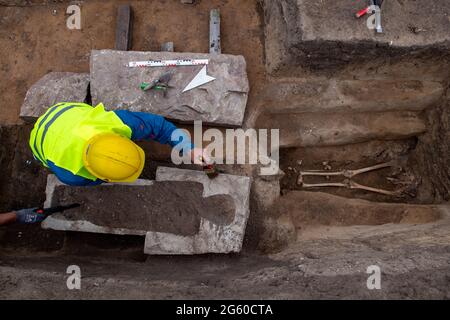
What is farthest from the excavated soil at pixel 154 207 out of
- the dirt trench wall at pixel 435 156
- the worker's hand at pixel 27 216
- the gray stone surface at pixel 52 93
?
the dirt trench wall at pixel 435 156

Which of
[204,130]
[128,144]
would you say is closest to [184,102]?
[204,130]

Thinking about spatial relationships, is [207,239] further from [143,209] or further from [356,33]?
[356,33]

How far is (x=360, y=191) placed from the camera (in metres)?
4.61

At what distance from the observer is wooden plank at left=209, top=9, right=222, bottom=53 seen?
416 cm

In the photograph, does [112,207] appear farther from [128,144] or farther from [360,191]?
[360,191]

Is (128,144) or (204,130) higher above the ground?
(204,130)

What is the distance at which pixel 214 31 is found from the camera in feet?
13.8

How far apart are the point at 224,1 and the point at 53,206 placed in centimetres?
271

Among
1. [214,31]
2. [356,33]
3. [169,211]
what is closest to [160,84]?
[214,31]

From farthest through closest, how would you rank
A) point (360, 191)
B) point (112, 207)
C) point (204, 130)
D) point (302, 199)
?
point (360, 191) < point (302, 199) < point (204, 130) < point (112, 207)

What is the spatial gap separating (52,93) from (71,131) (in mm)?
1245

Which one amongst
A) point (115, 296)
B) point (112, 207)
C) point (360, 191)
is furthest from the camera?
point (360, 191)

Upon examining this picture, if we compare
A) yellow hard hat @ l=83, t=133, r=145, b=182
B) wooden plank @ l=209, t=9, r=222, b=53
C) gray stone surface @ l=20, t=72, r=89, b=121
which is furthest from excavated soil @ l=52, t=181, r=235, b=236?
wooden plank @ l=209, t=9, r=222, b=53

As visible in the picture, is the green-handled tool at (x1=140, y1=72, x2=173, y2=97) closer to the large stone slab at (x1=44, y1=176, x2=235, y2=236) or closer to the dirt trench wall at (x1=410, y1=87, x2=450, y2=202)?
the large stone slab at (x1=44, y1=176, x2=235, y2=236)
